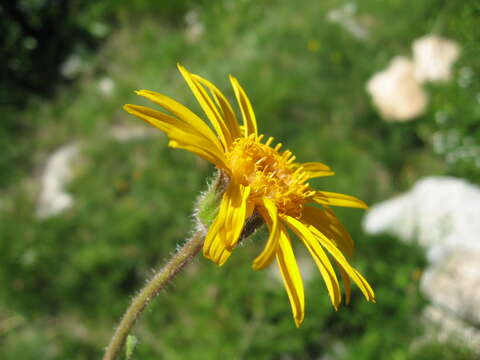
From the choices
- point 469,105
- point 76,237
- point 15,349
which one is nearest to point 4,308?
point 15,349

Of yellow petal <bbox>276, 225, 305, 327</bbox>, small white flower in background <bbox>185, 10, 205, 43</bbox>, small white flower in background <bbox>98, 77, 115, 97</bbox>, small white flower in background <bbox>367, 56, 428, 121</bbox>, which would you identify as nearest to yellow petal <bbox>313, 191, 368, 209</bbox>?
yellow petal <bbox>276, 225, 305, 327</bbox>

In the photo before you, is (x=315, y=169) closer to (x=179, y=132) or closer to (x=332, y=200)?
(x=332, y=200)

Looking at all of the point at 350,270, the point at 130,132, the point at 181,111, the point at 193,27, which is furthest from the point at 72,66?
the point at 350,270

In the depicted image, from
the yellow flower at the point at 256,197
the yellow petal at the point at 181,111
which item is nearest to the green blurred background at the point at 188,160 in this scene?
the yellow flower at the point at 256,197

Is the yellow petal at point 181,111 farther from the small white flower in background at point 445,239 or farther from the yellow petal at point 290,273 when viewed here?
the small white flower in background at point 445,239

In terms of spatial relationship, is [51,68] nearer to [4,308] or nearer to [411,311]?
[4,308]

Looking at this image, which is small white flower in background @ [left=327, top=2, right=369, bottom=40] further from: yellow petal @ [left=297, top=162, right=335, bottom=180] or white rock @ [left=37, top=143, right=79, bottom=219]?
yellow petal @ [left=297, top=162, right=335, bottom=180]
